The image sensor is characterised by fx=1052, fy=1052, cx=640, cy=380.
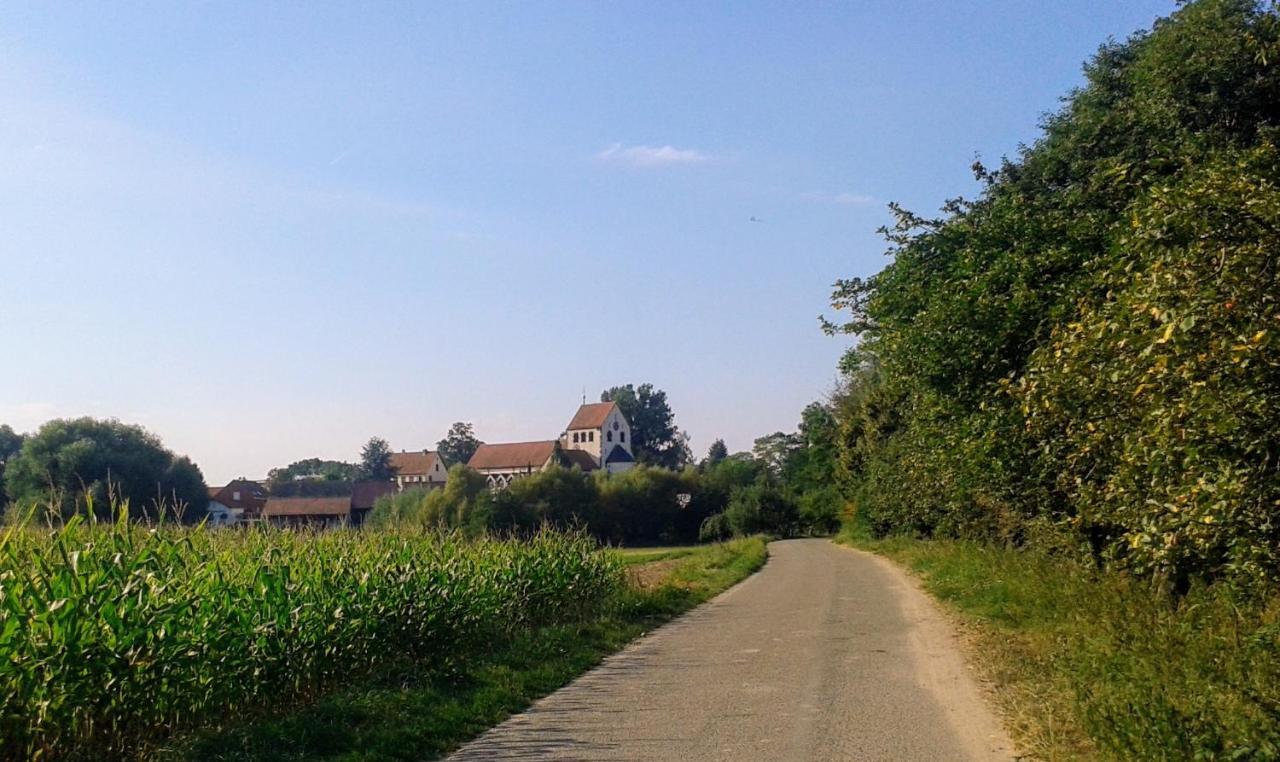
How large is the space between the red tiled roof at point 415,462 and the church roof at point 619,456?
22504 millimetres

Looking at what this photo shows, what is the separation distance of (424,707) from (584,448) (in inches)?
4579

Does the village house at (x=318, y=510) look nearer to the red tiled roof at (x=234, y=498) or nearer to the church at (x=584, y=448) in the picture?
the red tiled roof at (x=234, y=498)

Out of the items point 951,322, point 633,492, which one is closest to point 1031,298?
point 951,322

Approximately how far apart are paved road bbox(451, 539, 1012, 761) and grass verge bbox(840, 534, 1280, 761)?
20.0 inches

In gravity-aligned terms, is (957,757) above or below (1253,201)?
below

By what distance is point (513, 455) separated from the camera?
113 meters

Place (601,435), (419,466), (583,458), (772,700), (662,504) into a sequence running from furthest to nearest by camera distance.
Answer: (601,435), (583,458), (419,466), (662,504), (772,700)

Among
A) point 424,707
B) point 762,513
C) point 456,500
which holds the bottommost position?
point 424,707

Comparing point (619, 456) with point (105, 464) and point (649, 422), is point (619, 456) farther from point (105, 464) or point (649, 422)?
point (105, 464)

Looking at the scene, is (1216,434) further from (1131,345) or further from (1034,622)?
(1034,622)

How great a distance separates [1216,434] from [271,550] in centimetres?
865

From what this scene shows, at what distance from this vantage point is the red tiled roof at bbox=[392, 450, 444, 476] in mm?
107750

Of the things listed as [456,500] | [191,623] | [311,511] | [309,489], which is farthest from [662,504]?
[191,623]

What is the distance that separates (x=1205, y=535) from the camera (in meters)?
7.79
